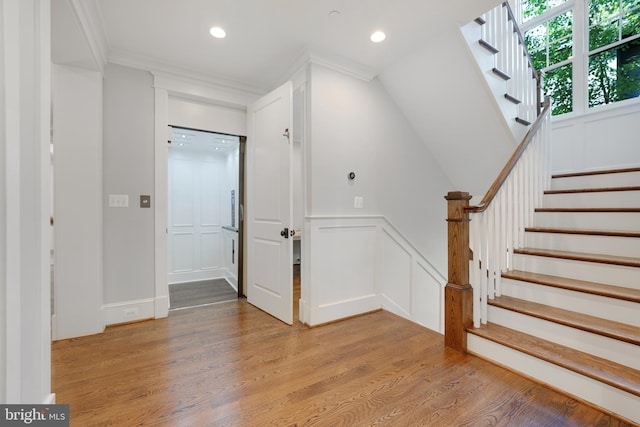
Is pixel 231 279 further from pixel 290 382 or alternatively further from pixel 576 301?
pixel 576 301

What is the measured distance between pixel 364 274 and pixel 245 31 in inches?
99.1

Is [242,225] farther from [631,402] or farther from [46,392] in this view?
[631,402]

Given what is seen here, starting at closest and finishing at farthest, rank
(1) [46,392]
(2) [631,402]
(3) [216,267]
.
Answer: (1) [46,392] < (2) [631,402] < (3) [216,267]

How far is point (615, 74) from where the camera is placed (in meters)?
3.40

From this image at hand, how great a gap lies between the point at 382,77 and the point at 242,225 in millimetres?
2387

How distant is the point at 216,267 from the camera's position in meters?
4.71

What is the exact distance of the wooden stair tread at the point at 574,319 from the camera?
1.67 m

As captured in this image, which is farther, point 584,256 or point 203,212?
point 203,212

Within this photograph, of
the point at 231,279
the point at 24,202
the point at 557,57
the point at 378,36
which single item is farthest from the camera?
the point at 231,279

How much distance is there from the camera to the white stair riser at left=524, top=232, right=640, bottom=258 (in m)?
2.15

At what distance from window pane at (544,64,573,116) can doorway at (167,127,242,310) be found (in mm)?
4483

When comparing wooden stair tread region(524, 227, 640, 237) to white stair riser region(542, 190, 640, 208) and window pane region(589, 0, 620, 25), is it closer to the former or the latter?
white stair riser region(542, 190, 640, 208)

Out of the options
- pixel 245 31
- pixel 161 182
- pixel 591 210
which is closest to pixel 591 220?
pixel 591 210

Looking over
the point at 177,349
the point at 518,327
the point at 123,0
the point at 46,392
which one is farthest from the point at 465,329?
the point at 123,0
